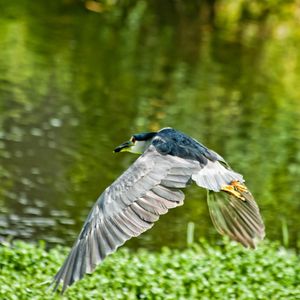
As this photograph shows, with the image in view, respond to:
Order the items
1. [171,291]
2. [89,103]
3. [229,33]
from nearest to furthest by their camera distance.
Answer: [171,291]
[89,103]
[229,33]

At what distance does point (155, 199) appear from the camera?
548 centimetres

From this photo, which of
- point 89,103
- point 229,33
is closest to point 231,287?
point 89,103

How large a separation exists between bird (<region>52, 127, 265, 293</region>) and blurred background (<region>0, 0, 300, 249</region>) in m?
2.51

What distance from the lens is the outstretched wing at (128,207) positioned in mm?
5016

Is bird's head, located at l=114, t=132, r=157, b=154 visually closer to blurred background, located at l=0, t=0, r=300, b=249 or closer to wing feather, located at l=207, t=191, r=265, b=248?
wing feather, located at l=207, t=191, r=265, b=248

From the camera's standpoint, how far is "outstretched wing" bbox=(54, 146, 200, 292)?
16.5 feet

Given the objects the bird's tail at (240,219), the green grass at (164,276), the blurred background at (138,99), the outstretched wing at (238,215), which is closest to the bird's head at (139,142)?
the outstretched wing at (238,215)

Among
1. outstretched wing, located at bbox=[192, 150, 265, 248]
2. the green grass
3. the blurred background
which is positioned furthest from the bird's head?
the blurred background

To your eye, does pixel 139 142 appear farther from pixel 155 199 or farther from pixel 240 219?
pixel 155 199

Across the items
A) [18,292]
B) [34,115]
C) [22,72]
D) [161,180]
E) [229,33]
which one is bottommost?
[18,292]

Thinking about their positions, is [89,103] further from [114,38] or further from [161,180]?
[161,180]

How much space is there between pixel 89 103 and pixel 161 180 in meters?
8.12

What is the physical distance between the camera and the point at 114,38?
61.4 ft

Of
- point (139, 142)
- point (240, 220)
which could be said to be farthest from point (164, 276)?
point (139, 142)
